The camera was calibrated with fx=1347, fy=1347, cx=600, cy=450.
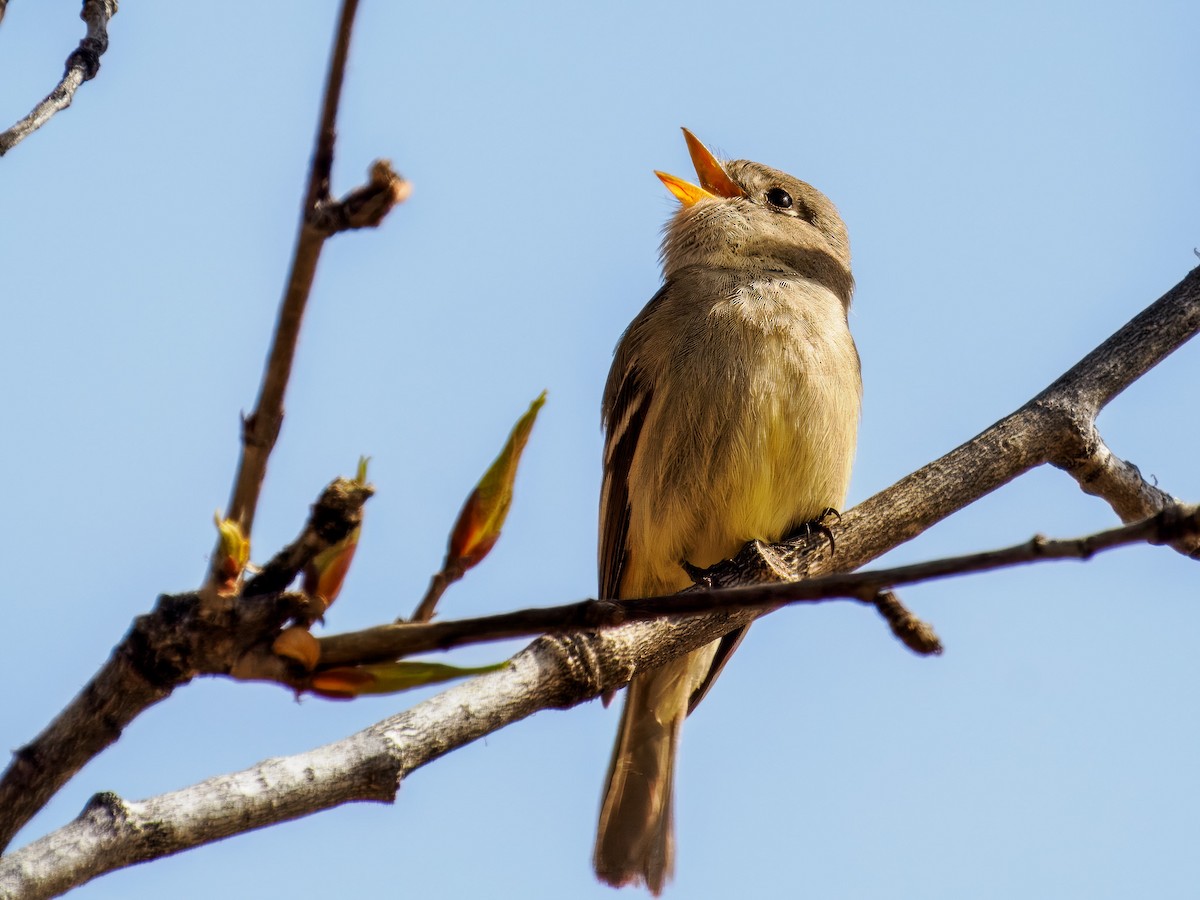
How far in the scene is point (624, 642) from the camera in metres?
3.90

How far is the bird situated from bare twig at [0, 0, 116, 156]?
3045mm

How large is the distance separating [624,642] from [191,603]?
2.04m

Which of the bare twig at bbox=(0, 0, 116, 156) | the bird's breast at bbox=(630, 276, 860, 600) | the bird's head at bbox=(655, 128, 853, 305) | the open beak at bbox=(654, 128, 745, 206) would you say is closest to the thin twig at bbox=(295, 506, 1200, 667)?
the bare twig at bbox=(0, 0, 116, 156)

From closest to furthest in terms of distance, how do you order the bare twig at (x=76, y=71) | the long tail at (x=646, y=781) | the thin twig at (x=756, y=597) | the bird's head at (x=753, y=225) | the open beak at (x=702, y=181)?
the thin twig at (x=756, y=597) → the bare twig at (x=76, y=71) → the long tail at (x=646, y=781) → the bird's head at (x=753, y=225) → the open beak at (x=702, y=181)

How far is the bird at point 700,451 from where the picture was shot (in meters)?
5.80

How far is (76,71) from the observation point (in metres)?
3.35

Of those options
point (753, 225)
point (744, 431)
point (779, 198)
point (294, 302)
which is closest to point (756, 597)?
point (294, 302)

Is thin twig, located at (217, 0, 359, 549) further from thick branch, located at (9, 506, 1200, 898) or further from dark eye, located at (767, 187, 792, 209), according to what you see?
dark eye, located at (767, 187, 792, 209)

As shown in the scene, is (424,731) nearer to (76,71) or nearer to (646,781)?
(76,71)

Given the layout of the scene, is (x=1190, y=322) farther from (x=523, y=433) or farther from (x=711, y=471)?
(x=523, y=433)

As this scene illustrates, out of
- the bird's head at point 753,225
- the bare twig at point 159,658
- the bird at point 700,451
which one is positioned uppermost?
the bird's head at point 753,225

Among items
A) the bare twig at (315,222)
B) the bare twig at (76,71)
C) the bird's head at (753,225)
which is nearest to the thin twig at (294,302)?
the bare twig at (315,222)

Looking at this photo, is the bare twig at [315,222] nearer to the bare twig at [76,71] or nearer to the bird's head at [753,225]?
the bare twig at [76,71]

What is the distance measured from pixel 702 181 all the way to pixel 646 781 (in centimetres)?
363
